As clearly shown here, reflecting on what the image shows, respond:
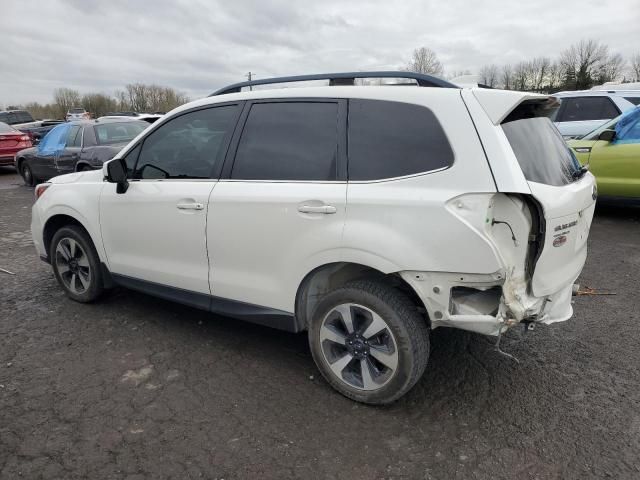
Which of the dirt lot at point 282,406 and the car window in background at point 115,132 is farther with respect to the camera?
the car window in background at point 115,132

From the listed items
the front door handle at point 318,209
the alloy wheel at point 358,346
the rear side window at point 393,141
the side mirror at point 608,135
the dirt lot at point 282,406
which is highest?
the rear side window at point 393,141

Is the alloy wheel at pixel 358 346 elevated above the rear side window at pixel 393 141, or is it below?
below

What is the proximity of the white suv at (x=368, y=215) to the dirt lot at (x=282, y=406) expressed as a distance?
341mm

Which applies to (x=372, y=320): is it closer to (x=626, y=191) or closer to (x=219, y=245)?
(x=219, y=245)

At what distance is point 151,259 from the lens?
12.1 feet

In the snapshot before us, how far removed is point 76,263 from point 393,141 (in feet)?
10.3

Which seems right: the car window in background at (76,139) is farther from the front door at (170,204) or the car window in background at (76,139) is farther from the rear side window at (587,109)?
the rear side window at (587,109)

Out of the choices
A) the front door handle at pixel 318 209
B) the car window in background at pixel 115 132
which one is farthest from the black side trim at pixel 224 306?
the car window in background at pixel 115 132

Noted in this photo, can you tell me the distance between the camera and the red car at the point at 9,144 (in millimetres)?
14414

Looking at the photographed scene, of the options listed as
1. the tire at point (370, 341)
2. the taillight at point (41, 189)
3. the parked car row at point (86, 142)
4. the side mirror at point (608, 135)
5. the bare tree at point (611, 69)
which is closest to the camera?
the tire at point (370, 341)

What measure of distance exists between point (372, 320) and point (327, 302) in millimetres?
291

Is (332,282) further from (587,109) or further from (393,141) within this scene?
(587,109)

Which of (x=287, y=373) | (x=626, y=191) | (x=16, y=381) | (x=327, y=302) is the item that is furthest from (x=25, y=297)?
(x=626, y=191)

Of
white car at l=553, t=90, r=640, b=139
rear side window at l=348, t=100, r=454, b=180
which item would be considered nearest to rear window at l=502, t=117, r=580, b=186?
rear side window at l=348, t=100, r=454, b=180
